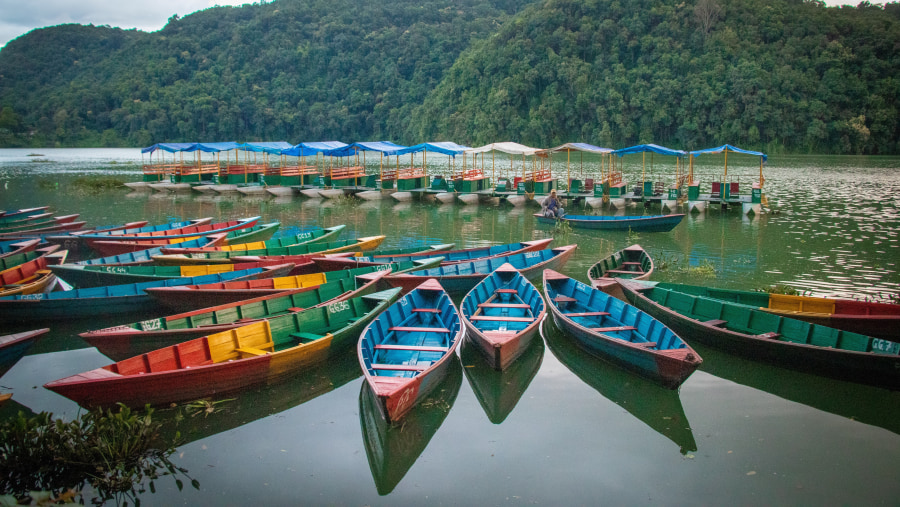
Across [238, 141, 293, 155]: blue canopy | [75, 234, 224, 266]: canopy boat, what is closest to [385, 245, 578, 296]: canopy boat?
[75, 234, 224, 266]: canopy boat

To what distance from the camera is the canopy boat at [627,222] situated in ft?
68.1

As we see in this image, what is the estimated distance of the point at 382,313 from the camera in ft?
31.3

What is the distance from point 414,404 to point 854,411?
556cm

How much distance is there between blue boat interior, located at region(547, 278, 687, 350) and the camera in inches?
352

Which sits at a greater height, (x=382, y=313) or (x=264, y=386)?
(x=382, y=313)

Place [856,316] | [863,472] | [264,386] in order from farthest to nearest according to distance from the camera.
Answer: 1. [856,316]
2. [264,386]
3. [863,472]

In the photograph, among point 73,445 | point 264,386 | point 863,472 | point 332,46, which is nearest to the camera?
point 73,445

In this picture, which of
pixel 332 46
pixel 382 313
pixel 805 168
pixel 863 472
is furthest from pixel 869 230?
pixel 332 46

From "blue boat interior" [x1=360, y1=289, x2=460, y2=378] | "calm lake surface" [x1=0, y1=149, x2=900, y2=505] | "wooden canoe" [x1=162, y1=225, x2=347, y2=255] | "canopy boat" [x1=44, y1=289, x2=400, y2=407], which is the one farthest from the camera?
"wooden canoe" [x1=162, y1=225, x2=347, y2=255]

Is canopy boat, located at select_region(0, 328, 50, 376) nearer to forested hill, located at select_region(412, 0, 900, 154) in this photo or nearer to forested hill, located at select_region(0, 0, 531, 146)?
forested hill, located at select_region(412, 0, 900, 154)

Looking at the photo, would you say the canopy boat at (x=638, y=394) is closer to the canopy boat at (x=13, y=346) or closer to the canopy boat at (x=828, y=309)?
the canopy boat at (x=828, y=309)

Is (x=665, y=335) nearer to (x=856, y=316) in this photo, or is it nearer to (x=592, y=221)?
(x=856, y=316)

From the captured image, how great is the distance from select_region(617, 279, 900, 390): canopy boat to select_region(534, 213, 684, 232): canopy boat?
10306mm

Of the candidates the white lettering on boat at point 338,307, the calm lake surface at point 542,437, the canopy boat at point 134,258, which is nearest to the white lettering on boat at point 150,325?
the calm lake surface at point 542,437
